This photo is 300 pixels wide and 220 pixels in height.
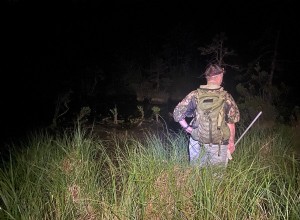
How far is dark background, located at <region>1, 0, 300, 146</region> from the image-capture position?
7.91 meters

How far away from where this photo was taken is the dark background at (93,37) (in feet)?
26.0

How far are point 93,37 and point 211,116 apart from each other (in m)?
10.5

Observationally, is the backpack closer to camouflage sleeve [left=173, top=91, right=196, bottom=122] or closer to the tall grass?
camouflage sleeve [left=173, top=91, right=196, bottom=122]

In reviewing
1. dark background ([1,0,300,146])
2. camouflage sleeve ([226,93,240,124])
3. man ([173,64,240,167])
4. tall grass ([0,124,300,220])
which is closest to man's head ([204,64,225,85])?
man ([173,64,240,167])

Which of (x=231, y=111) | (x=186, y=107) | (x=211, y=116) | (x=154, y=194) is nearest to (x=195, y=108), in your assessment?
(x=186, y=107)

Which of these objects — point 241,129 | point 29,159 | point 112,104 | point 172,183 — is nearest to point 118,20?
point 112,104

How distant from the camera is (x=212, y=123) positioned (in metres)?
3.67

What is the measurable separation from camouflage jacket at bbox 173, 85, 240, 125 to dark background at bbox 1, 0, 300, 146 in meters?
3.87

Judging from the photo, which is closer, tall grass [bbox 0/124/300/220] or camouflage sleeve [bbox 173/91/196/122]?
tall grass [bbox 0/124/300/220]

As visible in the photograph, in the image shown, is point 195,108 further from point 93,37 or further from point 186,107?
point 93,37

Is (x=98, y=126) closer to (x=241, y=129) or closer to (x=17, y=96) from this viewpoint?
(x=17, y=96)

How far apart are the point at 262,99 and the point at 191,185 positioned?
4.96 m

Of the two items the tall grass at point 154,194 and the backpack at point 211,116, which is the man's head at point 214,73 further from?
the tall grass at point 154,194

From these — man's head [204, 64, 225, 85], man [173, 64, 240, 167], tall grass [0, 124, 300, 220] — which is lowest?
tall grass [0, 124, 300, 220]
